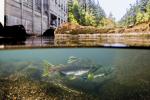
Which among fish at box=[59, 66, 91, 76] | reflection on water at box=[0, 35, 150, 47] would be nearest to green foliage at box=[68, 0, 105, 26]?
reflection on water at box=[0, 35, 150, 47]

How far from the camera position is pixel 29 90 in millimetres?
12086

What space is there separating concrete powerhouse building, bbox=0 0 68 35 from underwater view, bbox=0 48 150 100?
260 centimetres

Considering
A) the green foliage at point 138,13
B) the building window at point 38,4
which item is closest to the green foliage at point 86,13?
the green foliage at point 138,13

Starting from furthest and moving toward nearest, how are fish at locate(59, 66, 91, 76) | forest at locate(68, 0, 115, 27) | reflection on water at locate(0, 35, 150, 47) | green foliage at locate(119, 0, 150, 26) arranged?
fish at locate(59, 66, 91, 76) → green foliage at locate(119, 0, 150, 26) → reflection on water at locate(0, 35, 150, 47) → forest at locate(68, 0, 115, 27)

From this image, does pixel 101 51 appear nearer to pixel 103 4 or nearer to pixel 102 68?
pixel 102 68

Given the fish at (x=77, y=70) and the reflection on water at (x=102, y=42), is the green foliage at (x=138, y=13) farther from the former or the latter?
the fish at (x=77, y=70)

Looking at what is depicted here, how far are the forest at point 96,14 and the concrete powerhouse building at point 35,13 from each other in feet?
11.5

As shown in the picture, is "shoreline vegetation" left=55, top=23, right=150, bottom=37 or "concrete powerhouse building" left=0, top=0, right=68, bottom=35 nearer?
"shoreline vegetation" left=55, top=23, right=150, bottom=37

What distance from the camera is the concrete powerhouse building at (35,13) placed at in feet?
50.1

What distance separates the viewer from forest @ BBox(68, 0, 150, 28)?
10508 millimetres

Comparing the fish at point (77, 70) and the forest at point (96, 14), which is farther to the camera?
the fish at point (77, 70)

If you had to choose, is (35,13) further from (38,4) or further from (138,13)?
(138,13)

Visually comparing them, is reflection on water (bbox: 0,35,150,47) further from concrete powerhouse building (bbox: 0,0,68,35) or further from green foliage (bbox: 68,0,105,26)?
concrete powerhouse building (bbox: 0,0,68,35)

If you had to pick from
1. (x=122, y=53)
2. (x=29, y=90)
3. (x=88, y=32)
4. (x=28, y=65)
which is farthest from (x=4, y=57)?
(x=122, y=53)
